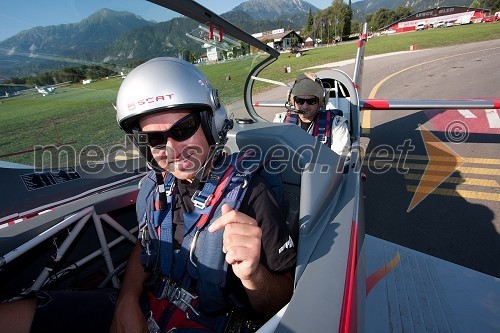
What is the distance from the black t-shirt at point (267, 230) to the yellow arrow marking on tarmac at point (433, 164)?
106 inches

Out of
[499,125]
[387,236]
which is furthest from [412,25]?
[387,236]

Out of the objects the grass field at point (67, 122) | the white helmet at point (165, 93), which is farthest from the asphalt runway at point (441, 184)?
the white helmet at point (165, 93)

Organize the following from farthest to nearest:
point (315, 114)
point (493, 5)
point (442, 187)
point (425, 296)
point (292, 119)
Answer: point (493, 5)
point (442, 187)
point (292, 119)
point (315, 114)
point (425, 296)

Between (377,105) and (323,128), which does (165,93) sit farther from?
(377,105)

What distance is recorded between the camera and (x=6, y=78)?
49.6 inches

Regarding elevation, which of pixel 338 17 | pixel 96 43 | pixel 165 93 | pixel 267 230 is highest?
pixel 338 17

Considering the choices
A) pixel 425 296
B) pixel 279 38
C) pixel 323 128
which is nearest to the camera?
pixel 425 296

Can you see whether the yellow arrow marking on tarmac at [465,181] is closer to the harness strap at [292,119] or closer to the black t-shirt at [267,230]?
the harness strap at [292,119]

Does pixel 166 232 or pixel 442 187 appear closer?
pixel 166 232

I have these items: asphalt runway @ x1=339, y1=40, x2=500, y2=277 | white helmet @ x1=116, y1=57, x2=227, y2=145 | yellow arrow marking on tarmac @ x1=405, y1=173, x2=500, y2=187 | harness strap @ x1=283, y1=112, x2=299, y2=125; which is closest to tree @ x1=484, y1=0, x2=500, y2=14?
asphalt runway @ x1=339, y1=40, x2=500, y2=277

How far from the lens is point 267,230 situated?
3.55 feet

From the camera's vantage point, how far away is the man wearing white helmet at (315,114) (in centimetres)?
303

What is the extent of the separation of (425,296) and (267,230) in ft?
4.63

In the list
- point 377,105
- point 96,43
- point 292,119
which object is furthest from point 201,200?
point 377,105
